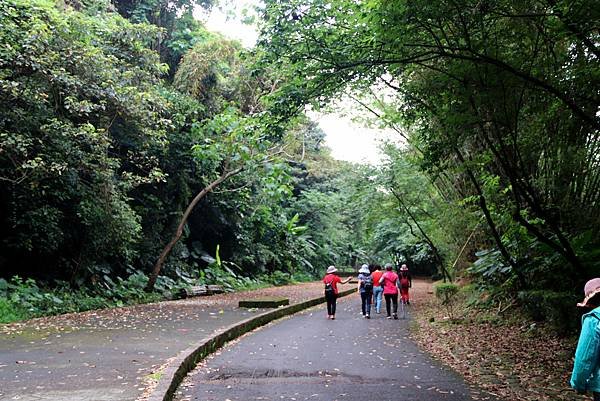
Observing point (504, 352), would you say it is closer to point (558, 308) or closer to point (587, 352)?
point (558, 308)

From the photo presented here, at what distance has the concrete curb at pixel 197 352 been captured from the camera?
19.4 ft

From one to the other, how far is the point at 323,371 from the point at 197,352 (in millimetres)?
2045

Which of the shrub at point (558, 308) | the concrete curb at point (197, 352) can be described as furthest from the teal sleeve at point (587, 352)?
the shrub at point (558, 308)

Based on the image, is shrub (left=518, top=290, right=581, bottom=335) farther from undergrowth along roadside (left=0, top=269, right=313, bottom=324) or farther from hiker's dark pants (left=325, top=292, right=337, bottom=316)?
undergrowth along roadside (left=0, top=269, right=313, bottom=324)

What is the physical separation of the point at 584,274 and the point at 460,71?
3.94m

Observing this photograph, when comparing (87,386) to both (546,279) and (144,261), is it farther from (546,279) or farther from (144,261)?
(144,261)

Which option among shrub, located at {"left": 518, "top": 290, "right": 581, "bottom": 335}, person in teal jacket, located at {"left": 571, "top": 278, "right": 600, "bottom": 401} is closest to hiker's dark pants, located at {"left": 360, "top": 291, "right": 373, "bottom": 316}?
shrub, located at {"left": 518, "top": 290, "right": 581, "bottom": 335}

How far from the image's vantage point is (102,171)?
14.1 m

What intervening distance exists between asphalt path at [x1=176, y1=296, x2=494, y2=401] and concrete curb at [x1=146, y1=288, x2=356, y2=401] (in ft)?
0.48

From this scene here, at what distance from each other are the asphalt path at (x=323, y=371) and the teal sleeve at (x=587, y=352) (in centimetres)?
292

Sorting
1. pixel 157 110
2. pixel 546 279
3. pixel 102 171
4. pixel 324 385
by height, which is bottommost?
pixel 324 385

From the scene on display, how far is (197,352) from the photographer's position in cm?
826

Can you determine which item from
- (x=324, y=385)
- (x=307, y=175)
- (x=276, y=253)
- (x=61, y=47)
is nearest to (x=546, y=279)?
(x=324, y=385)

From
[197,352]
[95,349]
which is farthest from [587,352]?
[95,349]
